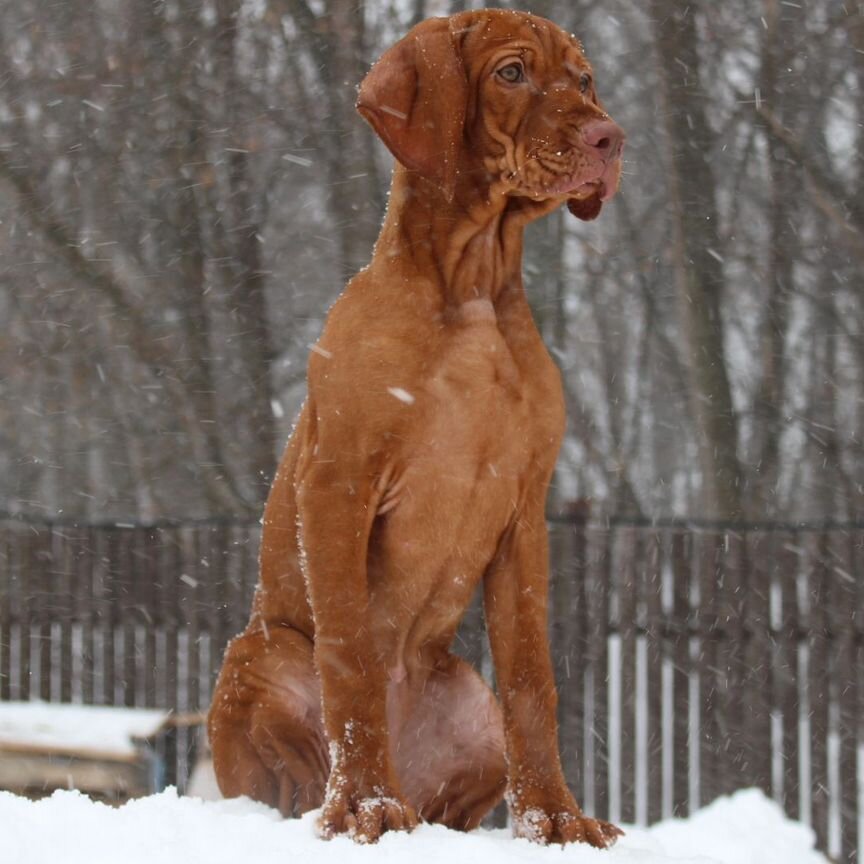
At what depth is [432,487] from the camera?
257cm

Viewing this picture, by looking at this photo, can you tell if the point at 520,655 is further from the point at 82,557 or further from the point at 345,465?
the point at 82,557

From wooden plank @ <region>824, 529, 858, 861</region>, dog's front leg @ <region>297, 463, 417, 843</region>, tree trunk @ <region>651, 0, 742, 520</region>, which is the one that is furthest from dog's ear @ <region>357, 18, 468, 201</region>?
tree trunk @ <region>651, 0, 742, 520</region>

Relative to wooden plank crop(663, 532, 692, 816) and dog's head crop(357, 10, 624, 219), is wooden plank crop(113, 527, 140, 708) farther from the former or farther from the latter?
dog's head crop(357, 10, 624, 219)

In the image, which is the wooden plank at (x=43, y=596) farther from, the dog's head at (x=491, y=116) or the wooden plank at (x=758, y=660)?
the dog's head at (x=491, y=116)

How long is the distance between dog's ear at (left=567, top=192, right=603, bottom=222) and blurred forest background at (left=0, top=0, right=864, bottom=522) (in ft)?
20.3

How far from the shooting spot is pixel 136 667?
811 centimetres

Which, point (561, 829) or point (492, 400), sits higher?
point (492, 400)

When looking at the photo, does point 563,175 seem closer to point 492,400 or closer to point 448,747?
point 492,400

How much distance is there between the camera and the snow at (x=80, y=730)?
5.84m

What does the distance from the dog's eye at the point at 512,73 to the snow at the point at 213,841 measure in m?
1.53

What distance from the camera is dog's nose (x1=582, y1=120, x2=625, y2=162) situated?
2.45m

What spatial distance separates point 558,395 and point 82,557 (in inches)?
245

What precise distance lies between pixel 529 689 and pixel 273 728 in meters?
0.58

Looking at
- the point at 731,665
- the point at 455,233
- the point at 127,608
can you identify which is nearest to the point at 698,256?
the point at 731,665
